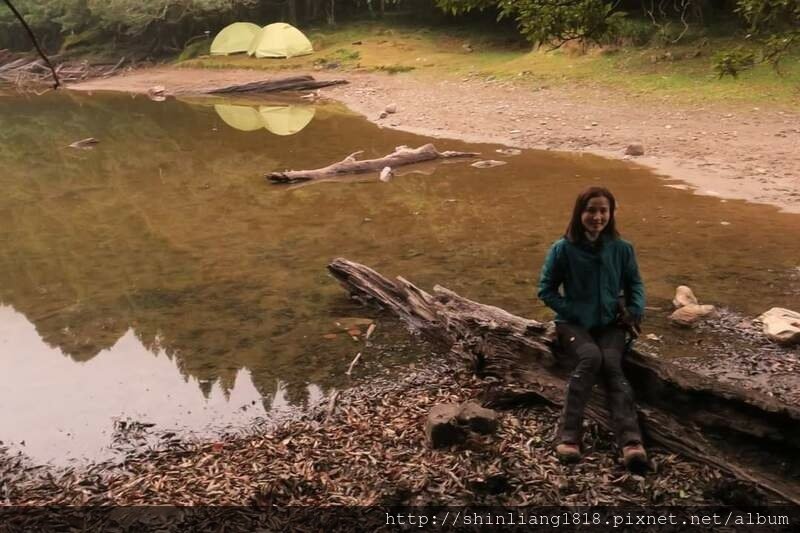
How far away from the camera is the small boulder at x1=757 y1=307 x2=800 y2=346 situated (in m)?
6.80

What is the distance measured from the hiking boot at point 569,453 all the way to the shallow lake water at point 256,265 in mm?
2455

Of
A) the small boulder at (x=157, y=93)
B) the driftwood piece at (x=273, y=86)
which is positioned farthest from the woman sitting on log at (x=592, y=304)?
the small boulder at (x=157, y=93)

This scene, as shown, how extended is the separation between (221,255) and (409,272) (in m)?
3.04

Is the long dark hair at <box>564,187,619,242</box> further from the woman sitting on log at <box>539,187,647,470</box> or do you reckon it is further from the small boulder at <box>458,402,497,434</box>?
the small boulder at <box>458,402,497,434</box>

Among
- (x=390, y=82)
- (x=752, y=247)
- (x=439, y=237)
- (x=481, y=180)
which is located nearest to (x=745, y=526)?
(x=752, y=247)

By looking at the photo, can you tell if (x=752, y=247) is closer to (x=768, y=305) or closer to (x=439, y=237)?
(x=768, y=305)

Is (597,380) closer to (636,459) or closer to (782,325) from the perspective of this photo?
(636,459)

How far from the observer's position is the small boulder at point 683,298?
25.9ft

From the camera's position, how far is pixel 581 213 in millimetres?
4922

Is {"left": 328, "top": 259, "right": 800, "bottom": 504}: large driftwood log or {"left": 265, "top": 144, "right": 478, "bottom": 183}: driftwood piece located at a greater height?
{"left": 328, "top": 259, "right": 800, "bottom": 504}: large driftwood log

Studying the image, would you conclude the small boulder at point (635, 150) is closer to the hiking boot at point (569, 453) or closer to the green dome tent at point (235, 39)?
the hiking boot at point (569, 453)

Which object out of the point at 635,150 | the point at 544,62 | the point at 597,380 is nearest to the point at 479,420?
the point at 597,380

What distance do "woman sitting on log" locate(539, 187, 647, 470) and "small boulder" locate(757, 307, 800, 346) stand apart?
264 centimetres

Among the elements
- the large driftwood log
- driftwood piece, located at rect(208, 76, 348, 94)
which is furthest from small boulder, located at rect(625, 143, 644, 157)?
driftwood piece, located at rect(208, 76, 348, 94)
